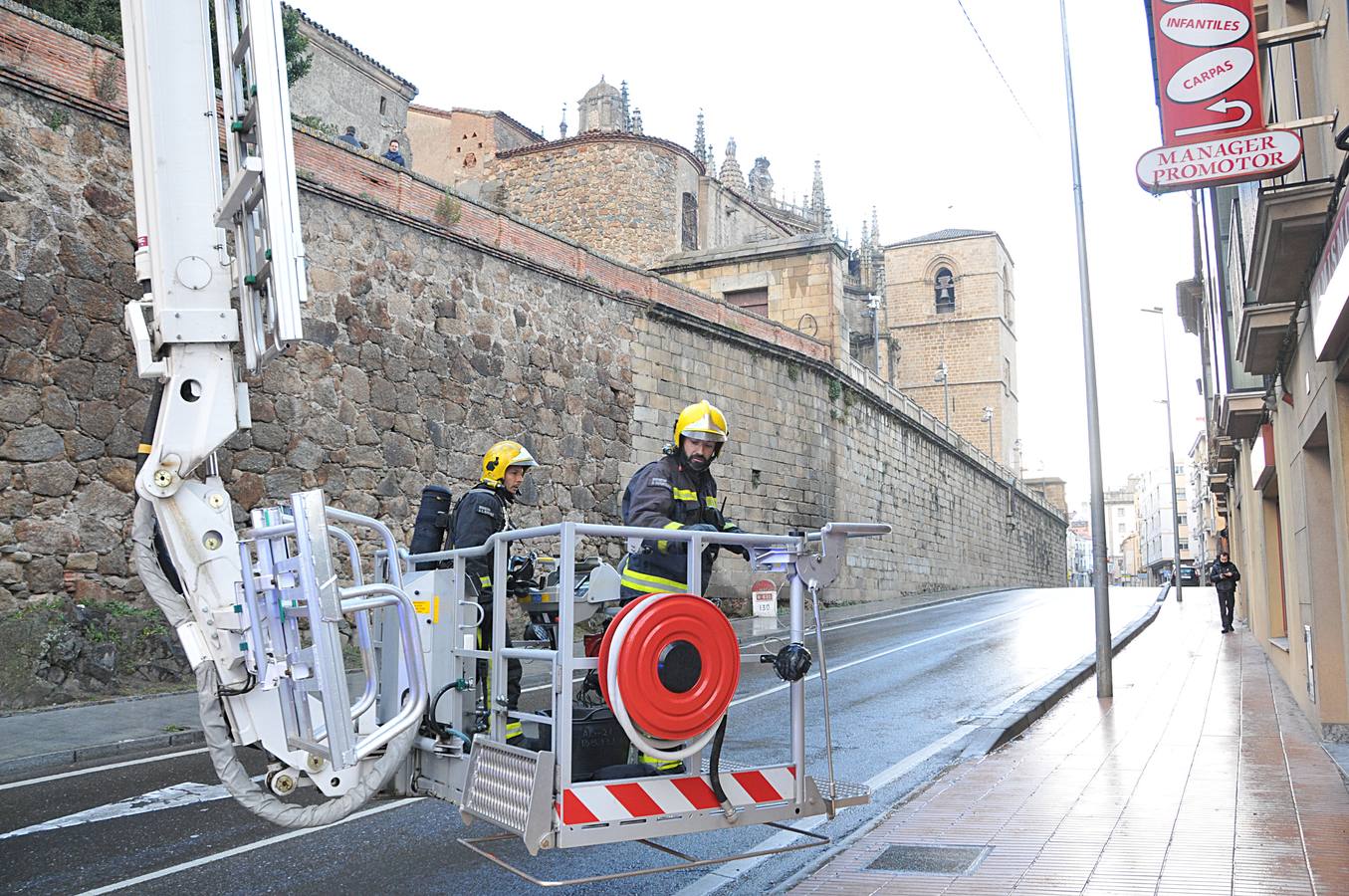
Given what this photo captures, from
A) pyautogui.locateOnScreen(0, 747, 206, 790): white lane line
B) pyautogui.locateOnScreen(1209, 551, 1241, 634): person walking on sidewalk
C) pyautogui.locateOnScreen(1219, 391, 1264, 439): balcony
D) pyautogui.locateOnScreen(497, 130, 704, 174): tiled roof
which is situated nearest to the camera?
pyautogui.locateOnScreen(0, 747, 206, 790): white lane line

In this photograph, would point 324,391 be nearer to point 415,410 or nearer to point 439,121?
point 415,410

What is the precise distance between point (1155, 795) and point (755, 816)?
383cm

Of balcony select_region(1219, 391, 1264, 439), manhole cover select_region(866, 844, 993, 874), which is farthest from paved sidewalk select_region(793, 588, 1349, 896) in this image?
balcony select_region(1219, 391, 1264, 439)

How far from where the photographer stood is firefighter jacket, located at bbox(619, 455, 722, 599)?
5.23m

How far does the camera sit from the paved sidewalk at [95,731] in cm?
880

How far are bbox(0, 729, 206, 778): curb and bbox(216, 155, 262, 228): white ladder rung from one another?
188 inches

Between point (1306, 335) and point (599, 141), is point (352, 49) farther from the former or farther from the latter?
point (1306, 335)

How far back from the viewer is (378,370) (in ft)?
52.7

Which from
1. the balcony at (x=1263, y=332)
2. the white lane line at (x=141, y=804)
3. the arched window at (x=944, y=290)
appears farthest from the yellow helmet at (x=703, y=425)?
the arched window at (x=944, y=290)

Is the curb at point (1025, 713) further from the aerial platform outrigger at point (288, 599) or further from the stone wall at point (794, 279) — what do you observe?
the stone wall at point (794, 279)

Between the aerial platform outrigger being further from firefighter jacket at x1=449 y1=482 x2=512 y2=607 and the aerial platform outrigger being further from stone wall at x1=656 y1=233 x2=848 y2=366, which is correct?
stone wall at x1=656 y1=233 x2=848 y2=366

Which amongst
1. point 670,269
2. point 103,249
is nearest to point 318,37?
point 670,269

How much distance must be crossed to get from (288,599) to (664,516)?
1829mm

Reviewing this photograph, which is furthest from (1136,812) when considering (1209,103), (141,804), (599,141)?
(599,141)
